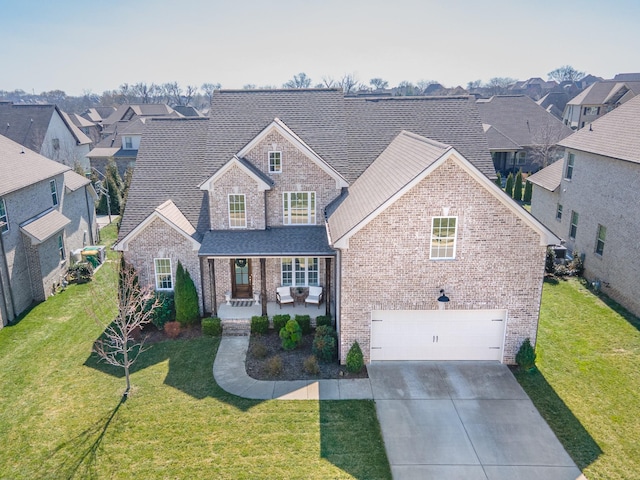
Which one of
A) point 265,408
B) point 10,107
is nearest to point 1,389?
point 265,408

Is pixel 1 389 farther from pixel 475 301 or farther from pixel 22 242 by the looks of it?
pixel 475 301

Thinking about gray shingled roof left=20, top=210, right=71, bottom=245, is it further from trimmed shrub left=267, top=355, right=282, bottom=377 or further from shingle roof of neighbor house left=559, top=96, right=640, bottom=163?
shingle roof of neighbor house left=559, top=96, right=640, bottom=163

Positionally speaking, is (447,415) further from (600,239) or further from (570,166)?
(570,166)

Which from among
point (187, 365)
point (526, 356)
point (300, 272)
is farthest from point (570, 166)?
point (187, 365)

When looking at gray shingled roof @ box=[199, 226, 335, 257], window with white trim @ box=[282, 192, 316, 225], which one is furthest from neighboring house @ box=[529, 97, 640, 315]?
window with white trim @ box=[282, 192, 316, 225]

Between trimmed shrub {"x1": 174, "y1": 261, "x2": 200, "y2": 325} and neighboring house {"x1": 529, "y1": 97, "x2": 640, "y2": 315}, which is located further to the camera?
neighboring house {"x1": 529, "y1": 97, "x2": 640, "y2": 315}

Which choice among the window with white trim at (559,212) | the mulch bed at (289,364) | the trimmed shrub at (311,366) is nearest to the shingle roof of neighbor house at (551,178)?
the window with white trim at (559,212)

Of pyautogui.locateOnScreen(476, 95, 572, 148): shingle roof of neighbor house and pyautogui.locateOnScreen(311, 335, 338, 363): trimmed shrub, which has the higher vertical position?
pyautogui.locateOnScreen(476, 95, 572, 148): shingle roof of neighbor house
